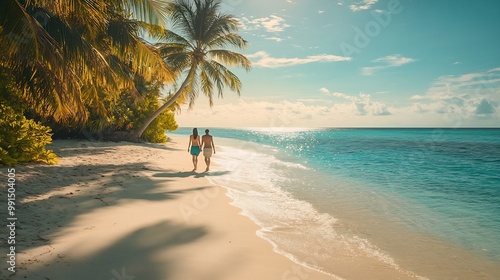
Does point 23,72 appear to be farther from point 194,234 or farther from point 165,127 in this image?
point 165,127

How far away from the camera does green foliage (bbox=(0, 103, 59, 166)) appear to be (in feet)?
23.4

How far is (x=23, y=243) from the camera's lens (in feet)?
12.0

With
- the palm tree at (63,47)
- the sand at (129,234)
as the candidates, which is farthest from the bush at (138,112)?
the sand at (129,234)

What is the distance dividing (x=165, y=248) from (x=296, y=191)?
20.3ft

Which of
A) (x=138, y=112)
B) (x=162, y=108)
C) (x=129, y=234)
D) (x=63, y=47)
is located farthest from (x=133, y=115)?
(x=129, y=234)

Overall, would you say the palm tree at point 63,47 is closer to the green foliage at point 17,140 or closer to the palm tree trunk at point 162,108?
the green foliage at point 17,140

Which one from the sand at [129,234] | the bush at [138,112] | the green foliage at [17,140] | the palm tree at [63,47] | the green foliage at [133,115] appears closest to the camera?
the sand at [129,234]

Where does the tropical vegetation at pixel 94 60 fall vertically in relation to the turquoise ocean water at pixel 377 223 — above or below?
above

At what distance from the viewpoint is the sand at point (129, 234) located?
338 centimetres

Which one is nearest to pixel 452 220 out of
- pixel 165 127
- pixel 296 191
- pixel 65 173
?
pixel 296 191

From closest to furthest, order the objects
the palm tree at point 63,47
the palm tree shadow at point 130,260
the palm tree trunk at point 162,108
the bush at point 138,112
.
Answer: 1. the palm tree shadow at point 130,260
2. the palm tree at point 63,47
3. the bush at point 138,112
4. the palm tree trunk at point 162,108

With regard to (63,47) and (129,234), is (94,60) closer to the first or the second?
(63,47)

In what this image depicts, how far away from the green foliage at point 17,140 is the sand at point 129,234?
1.06ft

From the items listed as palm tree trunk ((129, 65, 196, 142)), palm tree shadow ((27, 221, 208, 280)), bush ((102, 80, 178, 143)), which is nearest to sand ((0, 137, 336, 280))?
palm tree shadow ((27, 221, 208, 280))
